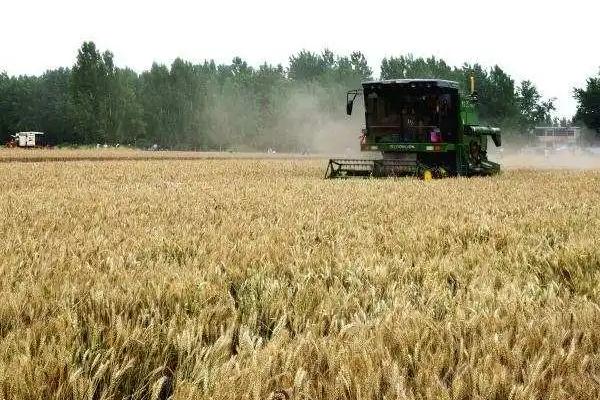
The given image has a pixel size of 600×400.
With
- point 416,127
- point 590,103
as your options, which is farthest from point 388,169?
point 590,103

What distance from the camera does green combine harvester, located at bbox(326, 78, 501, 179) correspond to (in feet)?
56.1

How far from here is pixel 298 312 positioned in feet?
8.45

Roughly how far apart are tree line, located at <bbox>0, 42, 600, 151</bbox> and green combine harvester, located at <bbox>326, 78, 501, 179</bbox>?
226ft

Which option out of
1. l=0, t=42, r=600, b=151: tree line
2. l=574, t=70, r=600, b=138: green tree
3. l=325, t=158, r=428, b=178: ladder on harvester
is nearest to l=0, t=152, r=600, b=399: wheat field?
l=325, t=158, r=428, b=178: ladder on harvester

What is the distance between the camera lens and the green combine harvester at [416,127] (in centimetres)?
1711

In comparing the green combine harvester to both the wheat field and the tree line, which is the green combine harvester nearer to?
the wheat field

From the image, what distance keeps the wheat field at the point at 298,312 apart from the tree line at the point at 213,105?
82.4 m

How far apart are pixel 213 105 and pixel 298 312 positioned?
329 ft

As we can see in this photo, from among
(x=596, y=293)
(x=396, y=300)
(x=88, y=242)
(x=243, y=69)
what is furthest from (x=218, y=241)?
(x=243, y=69)

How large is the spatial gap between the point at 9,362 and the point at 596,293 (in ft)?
8.94

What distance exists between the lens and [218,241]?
4598 millimetres

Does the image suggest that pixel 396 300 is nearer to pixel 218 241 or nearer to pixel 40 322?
pixel 40 322

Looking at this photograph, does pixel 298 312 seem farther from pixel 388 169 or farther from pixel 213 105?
pixel 213 105

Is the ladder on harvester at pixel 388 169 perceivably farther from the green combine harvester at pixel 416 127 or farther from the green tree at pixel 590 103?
the green tree at pixel 590 103
